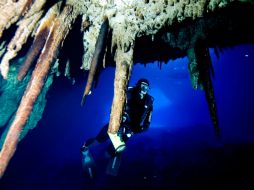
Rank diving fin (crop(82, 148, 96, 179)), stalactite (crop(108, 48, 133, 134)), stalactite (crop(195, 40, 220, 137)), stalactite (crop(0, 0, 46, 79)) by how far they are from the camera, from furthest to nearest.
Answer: diving fin (crop(82, 148, 96, 179))
stalactite (crop(195, 40, 220, 137))
stalactite (crop(0, 0, 46, 79))
stalactite (crop(108, 48, 133, 134))

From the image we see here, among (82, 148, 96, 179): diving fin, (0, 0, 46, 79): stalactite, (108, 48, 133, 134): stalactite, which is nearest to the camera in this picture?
(108, 48, 133, 134): stalactite

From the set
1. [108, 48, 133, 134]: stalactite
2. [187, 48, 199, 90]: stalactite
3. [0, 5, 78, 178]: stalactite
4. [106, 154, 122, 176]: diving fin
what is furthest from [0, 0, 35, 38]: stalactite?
[106, 154, 122, 176]: diving fin

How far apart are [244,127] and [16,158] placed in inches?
1577

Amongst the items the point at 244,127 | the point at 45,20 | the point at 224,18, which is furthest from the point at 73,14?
the point at 244,127

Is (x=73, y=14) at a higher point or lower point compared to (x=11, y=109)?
higher

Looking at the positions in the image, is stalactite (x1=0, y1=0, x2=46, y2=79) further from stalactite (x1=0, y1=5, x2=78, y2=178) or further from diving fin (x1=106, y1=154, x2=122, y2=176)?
diving fin (x1=106, y1=154, x2=122, y2=176)

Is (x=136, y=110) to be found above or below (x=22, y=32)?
below

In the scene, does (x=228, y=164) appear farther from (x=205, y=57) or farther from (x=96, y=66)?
(x=96, y=66)

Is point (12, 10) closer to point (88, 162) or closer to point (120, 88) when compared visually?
point (120, 88)

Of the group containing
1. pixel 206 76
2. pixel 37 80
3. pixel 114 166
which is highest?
pixel 37 80

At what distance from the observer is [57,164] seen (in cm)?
1337

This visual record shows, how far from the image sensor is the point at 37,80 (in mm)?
2406

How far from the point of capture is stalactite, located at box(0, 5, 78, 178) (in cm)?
222

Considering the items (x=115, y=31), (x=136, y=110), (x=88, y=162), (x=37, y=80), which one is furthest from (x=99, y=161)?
(x=115, y=31)
